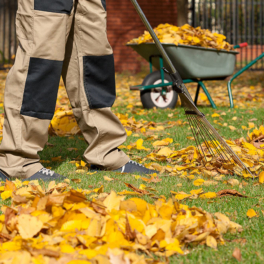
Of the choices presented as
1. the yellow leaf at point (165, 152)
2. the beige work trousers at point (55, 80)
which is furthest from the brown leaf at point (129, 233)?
the yellow leaf at point (165, 152)

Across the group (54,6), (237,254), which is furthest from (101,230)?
(54,6)

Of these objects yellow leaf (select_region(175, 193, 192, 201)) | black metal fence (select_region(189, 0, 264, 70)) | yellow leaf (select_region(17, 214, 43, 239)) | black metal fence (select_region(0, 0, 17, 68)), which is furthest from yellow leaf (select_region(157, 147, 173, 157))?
Result: black metal fence (select_region(0, 0, 17, 68))

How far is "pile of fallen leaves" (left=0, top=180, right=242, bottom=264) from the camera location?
127 cm

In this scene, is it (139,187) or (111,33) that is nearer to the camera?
(139,187)

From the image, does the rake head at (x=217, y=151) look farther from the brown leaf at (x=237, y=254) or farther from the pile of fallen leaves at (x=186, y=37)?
the pile of fallen leaves at (x=186, y=37)

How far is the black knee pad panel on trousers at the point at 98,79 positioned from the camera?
2301mm

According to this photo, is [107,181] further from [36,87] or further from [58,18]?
[58,18]

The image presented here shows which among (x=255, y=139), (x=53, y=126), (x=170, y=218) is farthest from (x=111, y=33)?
(x=170, y=218)

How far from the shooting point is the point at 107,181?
2.22m

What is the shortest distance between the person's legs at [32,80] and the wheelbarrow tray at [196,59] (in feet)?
9.09

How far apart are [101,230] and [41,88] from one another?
Result: 1.02 meters

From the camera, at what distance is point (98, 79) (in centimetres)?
234

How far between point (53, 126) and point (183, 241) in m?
2.47

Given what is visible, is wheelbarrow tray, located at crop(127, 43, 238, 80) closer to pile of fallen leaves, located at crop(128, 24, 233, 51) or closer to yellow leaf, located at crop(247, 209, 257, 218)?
pile of fallen leaves, located at crop(128, 24, 233, 51)
